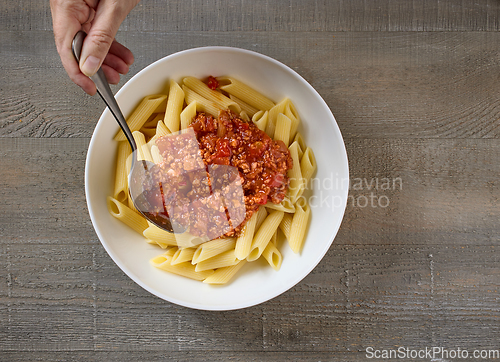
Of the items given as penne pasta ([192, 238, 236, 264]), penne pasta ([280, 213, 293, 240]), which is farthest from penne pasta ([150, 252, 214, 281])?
penne pasta ([280, 213, 293, 240])

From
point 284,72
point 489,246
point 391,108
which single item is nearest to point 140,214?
point 284,72

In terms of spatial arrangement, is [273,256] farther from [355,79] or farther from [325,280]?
[355,79]

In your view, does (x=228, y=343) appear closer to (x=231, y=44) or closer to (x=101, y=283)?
(x=101, y=283)

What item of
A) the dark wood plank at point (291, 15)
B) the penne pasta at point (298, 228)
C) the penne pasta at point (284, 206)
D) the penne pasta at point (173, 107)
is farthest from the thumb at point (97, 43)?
the penne pasta at point (298, 228)

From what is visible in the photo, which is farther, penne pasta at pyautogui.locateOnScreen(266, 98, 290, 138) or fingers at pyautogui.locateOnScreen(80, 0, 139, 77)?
penne pasta at pyautogui.locateOnScreen(266, 98, 290, 138)

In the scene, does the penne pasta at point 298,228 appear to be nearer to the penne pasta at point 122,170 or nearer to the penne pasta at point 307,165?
the penne pasta at point 307,165

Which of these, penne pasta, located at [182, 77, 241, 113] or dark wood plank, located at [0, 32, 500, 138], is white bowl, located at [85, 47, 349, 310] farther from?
dark wood plank, located at [0, 32, 500, 138]
